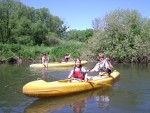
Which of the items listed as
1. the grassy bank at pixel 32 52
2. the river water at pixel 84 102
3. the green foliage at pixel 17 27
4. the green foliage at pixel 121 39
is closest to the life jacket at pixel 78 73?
the river water at pixel 84 102

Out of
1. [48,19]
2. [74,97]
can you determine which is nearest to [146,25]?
[74,97]

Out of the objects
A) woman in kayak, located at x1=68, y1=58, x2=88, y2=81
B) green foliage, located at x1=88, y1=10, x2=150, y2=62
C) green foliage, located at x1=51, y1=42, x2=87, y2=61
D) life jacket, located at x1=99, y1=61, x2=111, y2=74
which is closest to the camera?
woman in kayak, located at x1=68, y1=58, x2=88, y2=81

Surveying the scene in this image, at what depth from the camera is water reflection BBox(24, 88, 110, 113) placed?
1023 centimetres

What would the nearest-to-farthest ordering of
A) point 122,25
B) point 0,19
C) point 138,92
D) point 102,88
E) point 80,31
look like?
point 138,92 → point 102,88 → point 122,25 → point 0,19 → point 80,31

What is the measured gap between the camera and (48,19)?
69.2 m

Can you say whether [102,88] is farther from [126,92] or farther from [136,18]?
[136,18]

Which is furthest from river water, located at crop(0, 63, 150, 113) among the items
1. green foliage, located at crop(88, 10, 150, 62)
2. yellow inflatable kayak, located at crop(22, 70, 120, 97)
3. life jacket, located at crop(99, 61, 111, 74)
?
green foliage, located at crop(88, 10, 150, 62)

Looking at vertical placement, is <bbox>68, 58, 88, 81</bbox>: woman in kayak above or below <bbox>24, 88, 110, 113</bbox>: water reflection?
above

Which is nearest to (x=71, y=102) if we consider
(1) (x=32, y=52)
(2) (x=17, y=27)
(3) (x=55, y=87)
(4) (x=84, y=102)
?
(4) (x=84, y=102)

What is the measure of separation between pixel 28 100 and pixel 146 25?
2889 cm

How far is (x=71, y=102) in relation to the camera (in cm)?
1130

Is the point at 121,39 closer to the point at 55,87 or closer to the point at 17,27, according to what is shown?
the point at 17,27

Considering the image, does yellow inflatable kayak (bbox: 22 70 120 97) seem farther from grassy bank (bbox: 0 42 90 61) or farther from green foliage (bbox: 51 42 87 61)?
green foliage (bbox: 51 42 87 61)

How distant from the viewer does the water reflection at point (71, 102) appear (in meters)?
10.2
